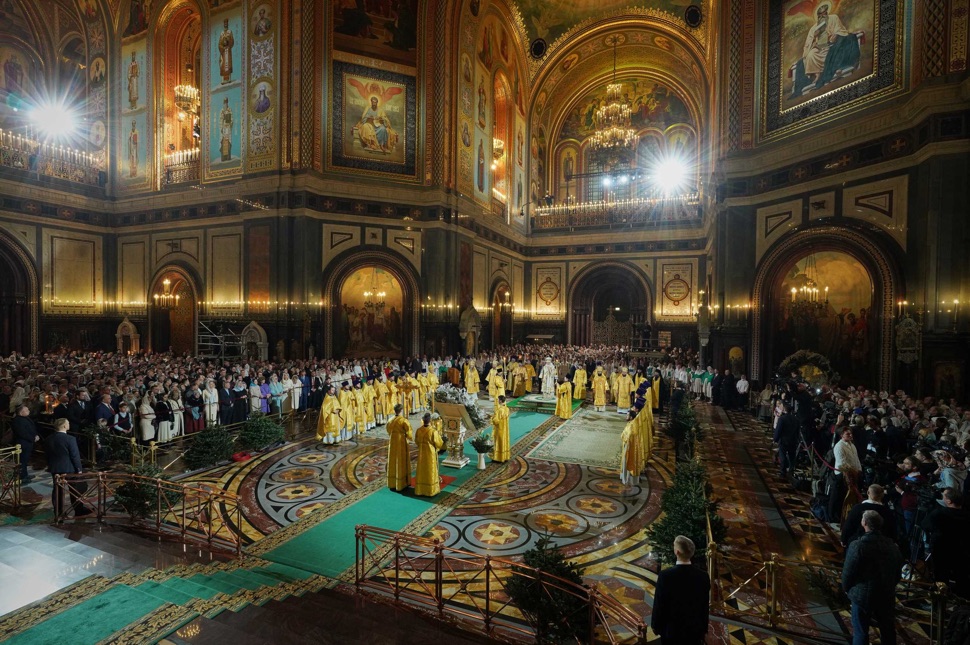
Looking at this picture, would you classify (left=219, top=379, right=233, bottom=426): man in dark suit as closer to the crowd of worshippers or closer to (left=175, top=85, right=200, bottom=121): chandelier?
the crowd of worshippers

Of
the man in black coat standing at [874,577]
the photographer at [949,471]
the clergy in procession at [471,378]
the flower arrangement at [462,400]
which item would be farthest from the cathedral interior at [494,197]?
the clergy in procession at [471,378]

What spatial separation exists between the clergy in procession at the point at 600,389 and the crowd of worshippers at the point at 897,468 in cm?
601

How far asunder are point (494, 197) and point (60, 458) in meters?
22.3

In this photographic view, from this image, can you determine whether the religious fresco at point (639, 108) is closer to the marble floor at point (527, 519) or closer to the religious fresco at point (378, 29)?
the religious fresco at point (378, 29)

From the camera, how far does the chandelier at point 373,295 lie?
20.9 m

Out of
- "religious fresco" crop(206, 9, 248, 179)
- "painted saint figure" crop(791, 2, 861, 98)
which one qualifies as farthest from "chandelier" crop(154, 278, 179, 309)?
"painted saint figure" crop(791, 2, 861, 98)

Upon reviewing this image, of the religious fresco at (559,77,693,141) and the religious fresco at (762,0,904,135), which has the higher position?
the religious fresco at (559,77,693,141)

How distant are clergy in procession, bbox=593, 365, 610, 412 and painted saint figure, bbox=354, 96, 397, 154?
12900 millimetres

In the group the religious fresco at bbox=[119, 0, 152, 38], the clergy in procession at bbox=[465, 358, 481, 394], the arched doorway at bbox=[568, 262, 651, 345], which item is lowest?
the clergy in procession at bbox=[465, 358, 481, 394]

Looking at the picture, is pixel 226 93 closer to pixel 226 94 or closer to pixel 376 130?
pixel 226 94

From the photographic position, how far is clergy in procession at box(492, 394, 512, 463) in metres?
9.98

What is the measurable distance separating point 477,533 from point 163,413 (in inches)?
303

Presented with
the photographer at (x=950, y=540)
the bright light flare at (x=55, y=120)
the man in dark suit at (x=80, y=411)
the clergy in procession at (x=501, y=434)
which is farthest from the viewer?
the bright light flare at (x=55, y=120)

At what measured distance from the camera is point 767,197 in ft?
51.0
